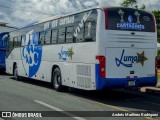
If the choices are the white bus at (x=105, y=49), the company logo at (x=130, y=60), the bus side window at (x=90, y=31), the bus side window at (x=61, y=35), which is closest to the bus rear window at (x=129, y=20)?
the white bus at (x=105, y=49)

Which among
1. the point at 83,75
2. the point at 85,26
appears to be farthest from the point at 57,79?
the point at 85,26

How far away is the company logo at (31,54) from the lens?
676 inches

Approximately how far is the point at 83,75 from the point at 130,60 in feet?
6.10

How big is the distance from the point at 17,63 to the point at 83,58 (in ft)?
29.9

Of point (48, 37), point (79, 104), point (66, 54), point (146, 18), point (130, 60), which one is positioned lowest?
point (79, 104)

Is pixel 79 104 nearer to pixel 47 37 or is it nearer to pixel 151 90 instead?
pixel 151 90

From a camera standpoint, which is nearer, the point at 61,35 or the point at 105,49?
the point at 105,49

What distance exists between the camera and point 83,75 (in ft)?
40.5

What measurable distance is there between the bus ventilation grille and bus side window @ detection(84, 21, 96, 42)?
1.05m

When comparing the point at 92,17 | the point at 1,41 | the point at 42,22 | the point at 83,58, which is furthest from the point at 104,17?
the point at 1,41

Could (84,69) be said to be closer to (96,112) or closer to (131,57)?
(131,57)

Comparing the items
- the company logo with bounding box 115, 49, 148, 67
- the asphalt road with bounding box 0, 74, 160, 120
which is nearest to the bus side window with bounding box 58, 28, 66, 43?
the asphalt road with bounding box 0, 74, 160, 120

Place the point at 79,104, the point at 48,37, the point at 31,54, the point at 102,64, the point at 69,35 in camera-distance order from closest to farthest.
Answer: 1. the point at 79,104
2. the point at 102,64
3. the point at 69,35
4. the point at 48,37
5. the point at 31,54

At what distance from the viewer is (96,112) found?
964 centimetres
